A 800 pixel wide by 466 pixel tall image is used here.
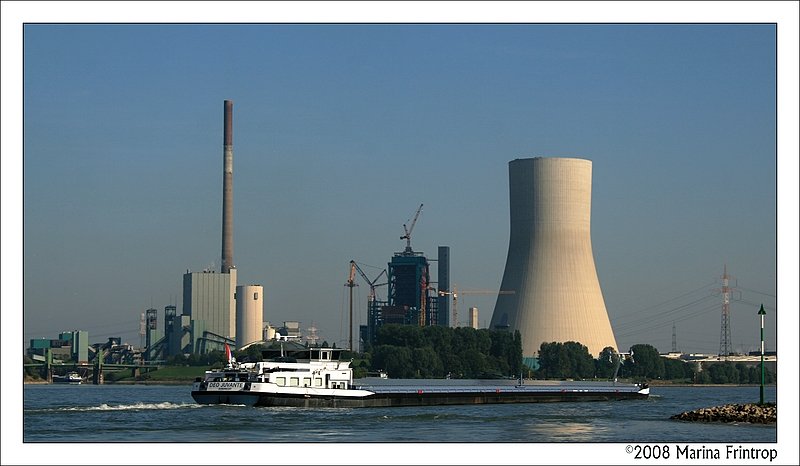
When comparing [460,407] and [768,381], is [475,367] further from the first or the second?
[460,407]

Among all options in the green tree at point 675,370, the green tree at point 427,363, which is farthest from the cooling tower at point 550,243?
the green tree at point 675,370

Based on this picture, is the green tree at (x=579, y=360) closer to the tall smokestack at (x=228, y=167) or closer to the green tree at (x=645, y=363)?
the green tree at (x=645, y=363)

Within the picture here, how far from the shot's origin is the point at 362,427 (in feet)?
168

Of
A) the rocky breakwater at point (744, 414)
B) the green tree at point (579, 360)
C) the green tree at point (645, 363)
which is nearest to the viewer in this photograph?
the rocky breakwater at point (744, 414)

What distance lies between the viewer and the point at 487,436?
1849 inches

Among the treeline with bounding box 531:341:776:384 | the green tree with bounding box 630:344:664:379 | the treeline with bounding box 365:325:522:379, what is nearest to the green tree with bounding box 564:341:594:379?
the treeline with bounding box 531:341:776:384

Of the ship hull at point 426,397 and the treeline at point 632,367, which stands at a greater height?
the ship hull at point 426,397

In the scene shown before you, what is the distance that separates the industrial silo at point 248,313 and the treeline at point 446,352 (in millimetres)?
43378

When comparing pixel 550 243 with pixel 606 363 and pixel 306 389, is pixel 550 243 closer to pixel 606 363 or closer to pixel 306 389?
pixel 606 363

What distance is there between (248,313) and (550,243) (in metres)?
69.1

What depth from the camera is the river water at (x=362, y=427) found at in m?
44.7

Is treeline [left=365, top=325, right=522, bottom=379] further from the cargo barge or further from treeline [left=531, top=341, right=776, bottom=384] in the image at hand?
the cargo barge

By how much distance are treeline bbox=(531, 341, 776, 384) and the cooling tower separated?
7.83m

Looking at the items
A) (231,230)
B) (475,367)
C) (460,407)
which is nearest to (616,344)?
(475,367)
